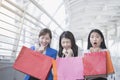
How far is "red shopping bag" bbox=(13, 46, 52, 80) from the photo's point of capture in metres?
2.41

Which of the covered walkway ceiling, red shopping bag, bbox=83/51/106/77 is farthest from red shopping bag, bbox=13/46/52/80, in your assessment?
the covered walkway ceiling

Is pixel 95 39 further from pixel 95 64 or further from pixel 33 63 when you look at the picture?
pixel 33 63

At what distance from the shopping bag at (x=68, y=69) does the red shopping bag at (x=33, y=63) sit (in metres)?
0.14

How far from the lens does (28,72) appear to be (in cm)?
241

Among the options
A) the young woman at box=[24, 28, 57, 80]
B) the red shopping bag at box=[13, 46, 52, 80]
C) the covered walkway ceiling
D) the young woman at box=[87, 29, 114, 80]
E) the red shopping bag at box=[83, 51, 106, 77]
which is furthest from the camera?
the covered walkway ceiling

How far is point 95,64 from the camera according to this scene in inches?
90.9

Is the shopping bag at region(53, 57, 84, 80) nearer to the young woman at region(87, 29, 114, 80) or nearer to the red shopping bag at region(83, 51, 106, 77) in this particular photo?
the red shopping bag at region(83, 51, 106, 77)

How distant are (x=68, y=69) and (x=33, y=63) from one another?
0.38 m

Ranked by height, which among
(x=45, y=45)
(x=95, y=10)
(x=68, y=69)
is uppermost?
(x=95, y=10)

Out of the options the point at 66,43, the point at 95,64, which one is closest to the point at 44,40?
the point at 66,43

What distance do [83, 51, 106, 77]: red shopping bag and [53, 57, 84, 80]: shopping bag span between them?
0.20ft

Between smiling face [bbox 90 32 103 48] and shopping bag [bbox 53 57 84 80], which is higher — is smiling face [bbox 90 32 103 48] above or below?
above

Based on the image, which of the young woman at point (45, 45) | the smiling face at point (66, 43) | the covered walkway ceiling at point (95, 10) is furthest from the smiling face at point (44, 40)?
the covered walkway ceiling at point (95, 10)

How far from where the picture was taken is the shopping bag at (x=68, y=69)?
2.30 metres
